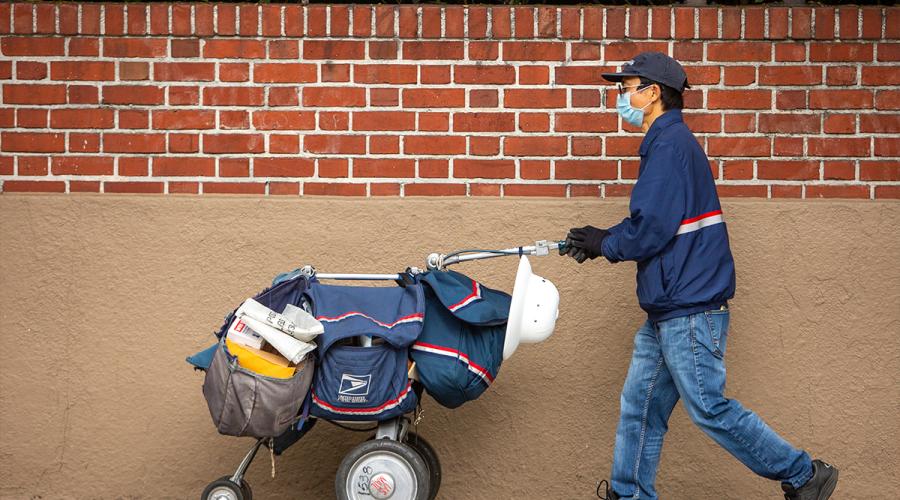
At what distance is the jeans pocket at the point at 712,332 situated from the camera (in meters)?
4.61

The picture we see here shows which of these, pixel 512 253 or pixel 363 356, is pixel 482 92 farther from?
pixel 363 356

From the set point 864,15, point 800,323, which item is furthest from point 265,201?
point 864,15

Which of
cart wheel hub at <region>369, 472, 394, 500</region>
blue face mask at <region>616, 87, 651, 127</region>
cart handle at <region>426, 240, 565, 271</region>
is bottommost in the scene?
cart wheel hub at <region>369, 472, 394, 500</region>

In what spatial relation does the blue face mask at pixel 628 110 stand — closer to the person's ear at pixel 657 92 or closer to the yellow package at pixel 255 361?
the person's ear at pixel 657 92

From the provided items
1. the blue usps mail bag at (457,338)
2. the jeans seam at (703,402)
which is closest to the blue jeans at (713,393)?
the jeans seam at (703,402)

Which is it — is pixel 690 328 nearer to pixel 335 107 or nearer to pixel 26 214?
pixel 335 107

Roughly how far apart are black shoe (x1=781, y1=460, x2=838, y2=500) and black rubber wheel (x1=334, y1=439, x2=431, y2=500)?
152 centimetres

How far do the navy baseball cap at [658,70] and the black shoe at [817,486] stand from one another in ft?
5.48

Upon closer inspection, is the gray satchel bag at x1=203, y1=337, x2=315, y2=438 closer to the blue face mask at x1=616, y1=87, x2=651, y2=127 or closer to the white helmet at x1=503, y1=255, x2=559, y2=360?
the white helmet at x1=503, y1=255, x2=559, y2=360

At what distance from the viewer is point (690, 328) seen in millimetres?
4613

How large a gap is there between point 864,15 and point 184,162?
10.9 feet

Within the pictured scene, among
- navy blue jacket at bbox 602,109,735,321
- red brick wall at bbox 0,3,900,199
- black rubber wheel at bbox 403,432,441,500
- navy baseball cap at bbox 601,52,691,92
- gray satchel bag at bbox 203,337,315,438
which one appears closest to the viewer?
gray satchel bag at bbox 203,337,315,438

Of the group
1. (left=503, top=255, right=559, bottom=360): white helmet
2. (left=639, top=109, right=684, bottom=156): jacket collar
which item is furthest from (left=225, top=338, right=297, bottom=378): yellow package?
(left=639, top=109, right=684, bottom=156): jacket collar

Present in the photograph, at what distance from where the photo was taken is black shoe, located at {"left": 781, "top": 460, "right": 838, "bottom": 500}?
4676 mm
